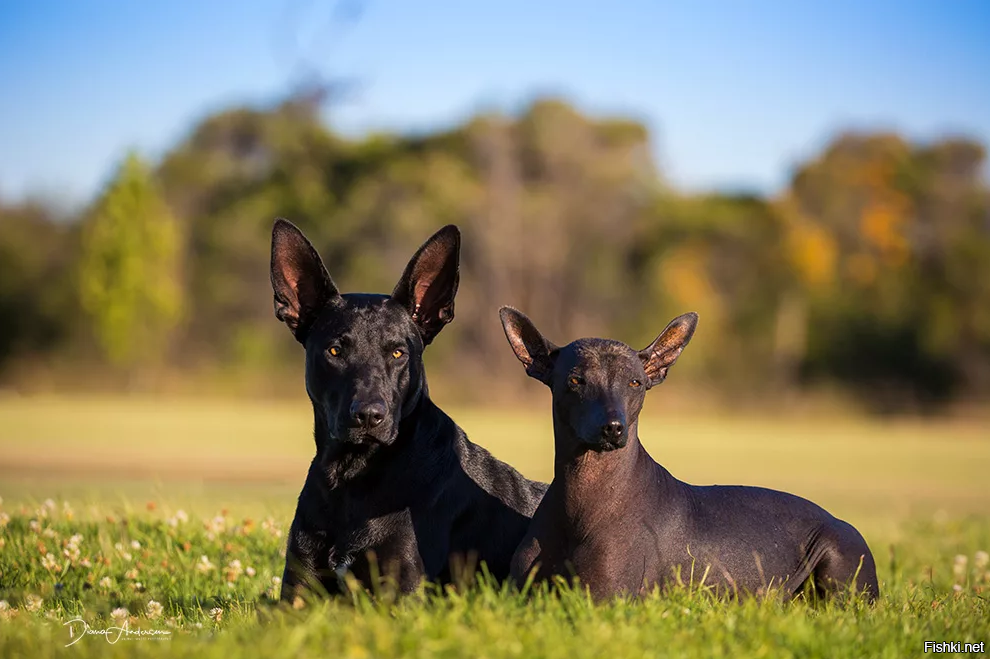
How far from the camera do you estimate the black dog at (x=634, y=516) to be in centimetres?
631

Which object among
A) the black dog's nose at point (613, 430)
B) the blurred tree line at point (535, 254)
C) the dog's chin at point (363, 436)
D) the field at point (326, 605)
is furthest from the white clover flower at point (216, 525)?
the blurred tree line at point (535, 254)

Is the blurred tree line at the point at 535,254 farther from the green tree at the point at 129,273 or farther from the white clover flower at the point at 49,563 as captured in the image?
the white clover flower at the point at 49,563

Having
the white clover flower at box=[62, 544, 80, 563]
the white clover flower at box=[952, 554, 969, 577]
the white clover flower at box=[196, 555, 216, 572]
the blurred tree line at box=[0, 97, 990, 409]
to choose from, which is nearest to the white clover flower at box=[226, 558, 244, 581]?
the white clover flower at box=[196, 555, 216, 572]

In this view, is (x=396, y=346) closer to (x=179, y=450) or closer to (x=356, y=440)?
(x=356, y=440)

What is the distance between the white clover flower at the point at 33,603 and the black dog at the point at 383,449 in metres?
1.48

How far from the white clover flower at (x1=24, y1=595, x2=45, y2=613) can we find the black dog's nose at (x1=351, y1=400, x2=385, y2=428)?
223 cm

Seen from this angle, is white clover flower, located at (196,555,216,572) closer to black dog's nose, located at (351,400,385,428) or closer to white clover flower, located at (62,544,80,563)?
white clover flower, located at (62,544,80,563)

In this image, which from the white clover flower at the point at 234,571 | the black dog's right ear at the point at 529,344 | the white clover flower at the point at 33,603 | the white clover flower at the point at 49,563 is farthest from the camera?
the white clover flower at the point at 49,563

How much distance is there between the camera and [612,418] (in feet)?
20.0

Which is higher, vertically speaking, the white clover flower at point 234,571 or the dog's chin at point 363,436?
the dog's chin at point 363,436

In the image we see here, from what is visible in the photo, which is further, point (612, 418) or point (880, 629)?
point (612, 418)

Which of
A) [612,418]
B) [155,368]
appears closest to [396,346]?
[612,418]

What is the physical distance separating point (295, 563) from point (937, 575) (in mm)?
6268
